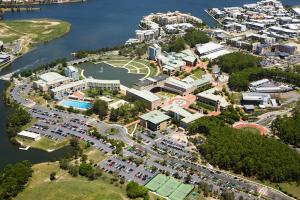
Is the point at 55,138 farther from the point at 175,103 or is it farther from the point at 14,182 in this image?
the point at 175,103

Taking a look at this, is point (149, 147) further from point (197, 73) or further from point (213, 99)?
point (197, 73)

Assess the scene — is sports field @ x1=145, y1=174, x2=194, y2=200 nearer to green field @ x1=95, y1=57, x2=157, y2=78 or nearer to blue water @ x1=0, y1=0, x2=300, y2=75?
green field @ x1=95, y1=57, x2=157, y2=78

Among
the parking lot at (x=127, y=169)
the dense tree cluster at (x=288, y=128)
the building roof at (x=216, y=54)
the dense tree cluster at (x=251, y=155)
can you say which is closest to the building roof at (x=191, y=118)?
the dense tree cluster at (x=251, y=155)

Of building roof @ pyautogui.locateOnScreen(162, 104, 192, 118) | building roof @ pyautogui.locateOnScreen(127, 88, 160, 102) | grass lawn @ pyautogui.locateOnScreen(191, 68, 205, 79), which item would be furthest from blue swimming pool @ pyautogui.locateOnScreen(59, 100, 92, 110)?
grass lawn @ pyautogui.locateOnScreen(191, 68, 205, 79)

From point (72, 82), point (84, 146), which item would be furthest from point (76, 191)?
point (72, 82)

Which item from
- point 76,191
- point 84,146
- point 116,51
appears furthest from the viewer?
point 116,51

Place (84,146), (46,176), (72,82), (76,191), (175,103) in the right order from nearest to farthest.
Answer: (76,191) < (46,176) < (84,146) < (175,103) < (72,82)

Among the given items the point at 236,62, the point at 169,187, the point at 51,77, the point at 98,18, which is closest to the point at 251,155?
the point at 169,187
